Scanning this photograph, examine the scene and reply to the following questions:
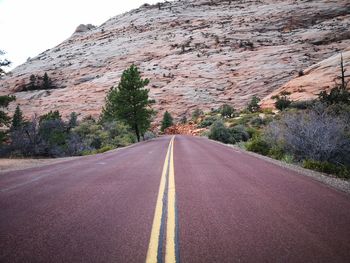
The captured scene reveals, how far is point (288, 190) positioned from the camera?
5.24 meters

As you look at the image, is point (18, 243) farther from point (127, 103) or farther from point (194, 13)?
point (194, 13)

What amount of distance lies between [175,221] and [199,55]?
6612 cm

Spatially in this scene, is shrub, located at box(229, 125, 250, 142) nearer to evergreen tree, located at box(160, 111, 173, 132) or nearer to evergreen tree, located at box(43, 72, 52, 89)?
evergreen tree, located at box(160, 111, 173, 132)

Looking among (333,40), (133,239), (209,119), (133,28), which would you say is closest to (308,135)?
(133,239)

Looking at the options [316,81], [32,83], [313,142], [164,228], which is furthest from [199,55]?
[164,228]

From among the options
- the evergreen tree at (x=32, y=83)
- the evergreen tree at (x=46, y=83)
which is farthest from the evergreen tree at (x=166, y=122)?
the evergreen tree at (x=32, y=83)

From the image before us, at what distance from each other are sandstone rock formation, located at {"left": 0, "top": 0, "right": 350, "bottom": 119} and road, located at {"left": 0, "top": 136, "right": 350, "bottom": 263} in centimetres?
4541

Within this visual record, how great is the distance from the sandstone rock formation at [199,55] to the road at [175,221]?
45414 mm

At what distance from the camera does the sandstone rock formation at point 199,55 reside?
53.7m

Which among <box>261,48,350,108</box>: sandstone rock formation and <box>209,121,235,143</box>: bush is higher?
<box>261,48,350,108</box>: sandstone rock formation

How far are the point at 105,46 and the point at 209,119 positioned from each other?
2396 inches

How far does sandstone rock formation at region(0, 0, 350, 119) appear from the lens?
53.7 metres

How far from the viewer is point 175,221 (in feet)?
11.5

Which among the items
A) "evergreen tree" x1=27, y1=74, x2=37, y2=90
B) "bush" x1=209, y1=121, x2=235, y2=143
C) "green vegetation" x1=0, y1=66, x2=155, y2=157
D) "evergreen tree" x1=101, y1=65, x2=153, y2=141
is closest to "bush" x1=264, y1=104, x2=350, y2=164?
"bush" x1=209, y1=121, x2=235, y2=143
